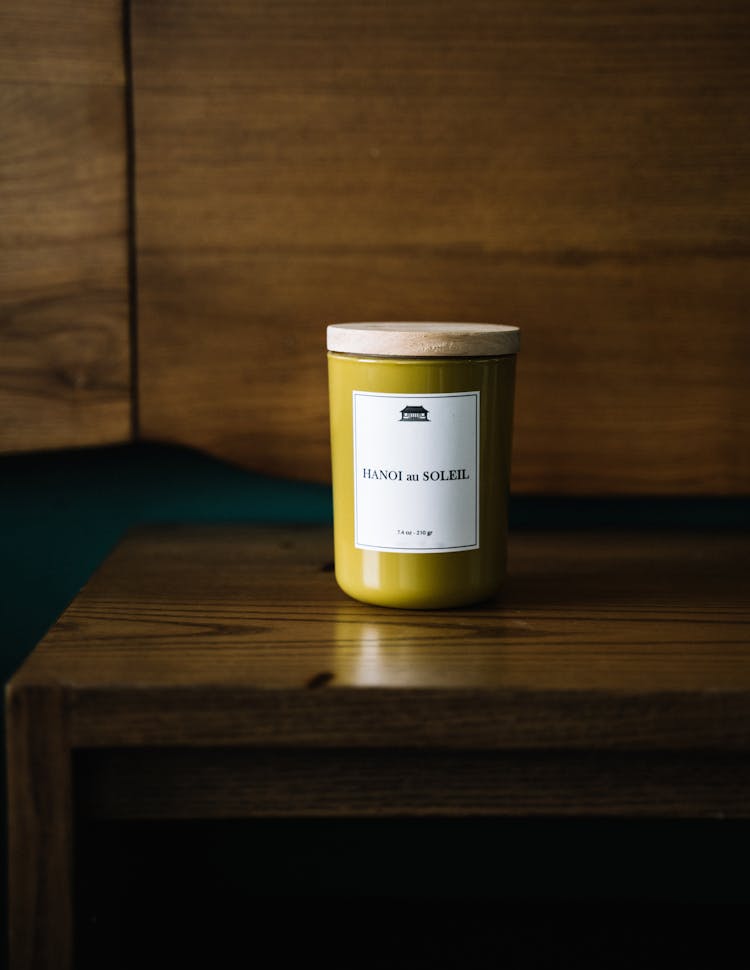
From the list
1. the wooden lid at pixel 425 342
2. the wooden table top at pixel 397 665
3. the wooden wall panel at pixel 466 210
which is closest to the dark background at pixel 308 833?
the wooden wall panel at pixel 466 210

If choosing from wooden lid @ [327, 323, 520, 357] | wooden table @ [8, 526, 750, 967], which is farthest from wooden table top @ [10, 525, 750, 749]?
wooden lid @ [327, 323, 520, 357]

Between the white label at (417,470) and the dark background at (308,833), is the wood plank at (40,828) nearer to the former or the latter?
the white label at (417,470)

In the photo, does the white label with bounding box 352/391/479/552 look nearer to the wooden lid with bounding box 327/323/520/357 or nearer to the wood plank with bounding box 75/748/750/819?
the wooden lid with bounding box 327/323/520/357

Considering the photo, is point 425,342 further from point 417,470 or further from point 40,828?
point 40,828

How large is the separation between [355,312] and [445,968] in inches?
19.9

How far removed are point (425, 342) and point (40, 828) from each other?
0.33 m

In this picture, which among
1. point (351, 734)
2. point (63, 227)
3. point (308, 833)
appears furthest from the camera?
point (308, 833)

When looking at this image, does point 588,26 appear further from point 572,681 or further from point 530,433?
point 572,681

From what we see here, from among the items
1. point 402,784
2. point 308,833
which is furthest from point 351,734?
point 308,833

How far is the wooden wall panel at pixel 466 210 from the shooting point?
79cm

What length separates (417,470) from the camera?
60 centimetres

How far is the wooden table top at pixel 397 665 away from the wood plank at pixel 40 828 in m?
0.01

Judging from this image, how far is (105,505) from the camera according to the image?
89cm

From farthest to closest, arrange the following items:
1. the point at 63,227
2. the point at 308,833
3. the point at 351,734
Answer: the point at 308,833 → the point at 63,227 → the point at 351,734
